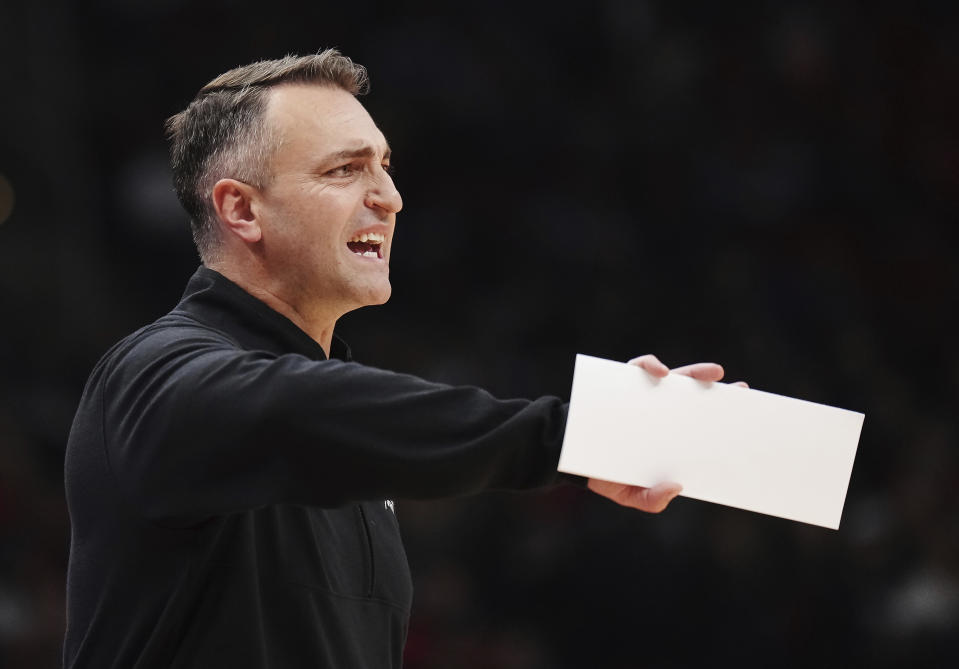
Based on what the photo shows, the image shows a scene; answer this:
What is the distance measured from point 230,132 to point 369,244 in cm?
33

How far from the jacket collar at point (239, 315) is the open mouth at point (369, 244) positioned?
216 millimetres

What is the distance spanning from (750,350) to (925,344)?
0.70 meters

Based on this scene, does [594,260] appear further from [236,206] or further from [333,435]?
[333,435]

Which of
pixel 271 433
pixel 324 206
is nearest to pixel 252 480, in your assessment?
pixel 271 433

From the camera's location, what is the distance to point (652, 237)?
16.5 ft

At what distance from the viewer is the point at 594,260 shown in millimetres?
5027

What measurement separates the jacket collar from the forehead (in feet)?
0.97

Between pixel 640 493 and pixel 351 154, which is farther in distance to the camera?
pixel 351 154

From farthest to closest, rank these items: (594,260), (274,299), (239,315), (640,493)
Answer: (594,260) → (274,299) → (239,315) → (640,493)

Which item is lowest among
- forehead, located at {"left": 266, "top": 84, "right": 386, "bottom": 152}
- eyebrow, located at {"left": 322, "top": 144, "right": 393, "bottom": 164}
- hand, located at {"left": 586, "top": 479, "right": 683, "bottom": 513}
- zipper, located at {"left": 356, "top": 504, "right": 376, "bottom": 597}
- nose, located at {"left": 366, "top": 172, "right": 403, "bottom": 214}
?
zipper, located at {"left": 356, "top": 504, "right": 376, "bottom": 597}

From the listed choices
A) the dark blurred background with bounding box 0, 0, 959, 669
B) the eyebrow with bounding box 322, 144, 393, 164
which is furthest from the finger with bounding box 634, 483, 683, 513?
the dark blurred background with bounding box 0, 0, 959, 669

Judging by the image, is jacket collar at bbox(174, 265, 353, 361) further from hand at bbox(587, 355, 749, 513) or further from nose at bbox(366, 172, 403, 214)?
hand at bbox(587, 355, 749, 513)

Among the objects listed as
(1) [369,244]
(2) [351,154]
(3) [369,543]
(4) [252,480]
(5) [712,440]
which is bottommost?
(3) [369,543]

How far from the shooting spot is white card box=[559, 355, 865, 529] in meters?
1.56
